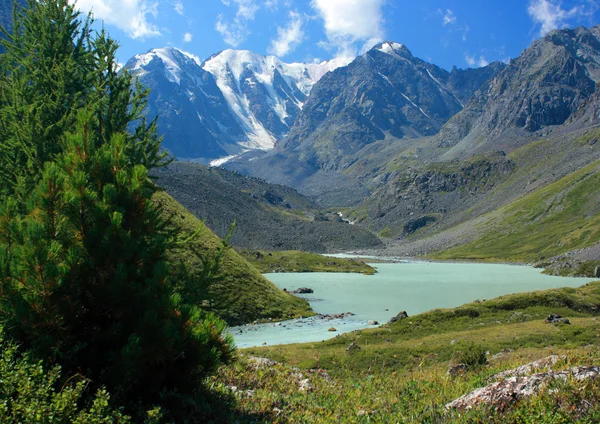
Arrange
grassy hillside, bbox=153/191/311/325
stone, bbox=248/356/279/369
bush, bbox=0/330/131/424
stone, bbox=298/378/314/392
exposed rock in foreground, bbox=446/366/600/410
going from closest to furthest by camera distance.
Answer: bush, bbox=0/330/131/424
exposed rock in foreground, bbox=446/366/600/410
stone, bbox=298/378/314/392
stone, bbox=248/356/279/369
grassy hillside, bbox=153/191/311/325

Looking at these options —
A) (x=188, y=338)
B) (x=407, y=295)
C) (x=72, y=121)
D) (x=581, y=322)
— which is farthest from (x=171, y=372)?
(x=407, y=295)

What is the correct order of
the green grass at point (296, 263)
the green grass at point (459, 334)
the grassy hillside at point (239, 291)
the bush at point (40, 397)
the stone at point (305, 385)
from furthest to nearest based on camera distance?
the green grass at point (296, 263)
the grassy hillside at point (239, 291)
the green grass at point (459, 334)
the stone at point (305, 385)
the bush at point (40, 397)

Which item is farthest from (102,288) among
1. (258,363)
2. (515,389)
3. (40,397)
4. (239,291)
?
(239,291)

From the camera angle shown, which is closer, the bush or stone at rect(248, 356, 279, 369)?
the bush

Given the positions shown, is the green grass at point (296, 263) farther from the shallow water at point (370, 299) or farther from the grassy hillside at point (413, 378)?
the grassy hillside at point (413, 378)

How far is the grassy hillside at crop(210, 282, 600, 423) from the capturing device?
337 inches

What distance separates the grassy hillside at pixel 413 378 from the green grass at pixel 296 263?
335ft

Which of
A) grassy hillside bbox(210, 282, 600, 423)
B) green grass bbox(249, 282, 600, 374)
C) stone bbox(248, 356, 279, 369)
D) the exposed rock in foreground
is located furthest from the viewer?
green grass bbox(249, 282, 600, 374)

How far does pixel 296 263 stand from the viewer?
497 ft

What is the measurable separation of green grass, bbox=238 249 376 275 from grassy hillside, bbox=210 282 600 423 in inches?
4025

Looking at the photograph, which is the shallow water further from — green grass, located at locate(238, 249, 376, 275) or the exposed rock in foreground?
the exposed rock in foreground

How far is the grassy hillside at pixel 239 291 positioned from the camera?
51.5 meters

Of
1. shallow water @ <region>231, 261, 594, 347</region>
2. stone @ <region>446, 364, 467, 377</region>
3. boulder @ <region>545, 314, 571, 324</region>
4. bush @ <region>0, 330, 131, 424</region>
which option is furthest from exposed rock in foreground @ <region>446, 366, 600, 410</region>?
shallow water @ <region>231, 261, 594, 347</region>

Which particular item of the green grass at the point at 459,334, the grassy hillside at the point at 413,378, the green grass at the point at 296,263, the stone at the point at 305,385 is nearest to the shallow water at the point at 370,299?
the green grass at the point at 459,334
